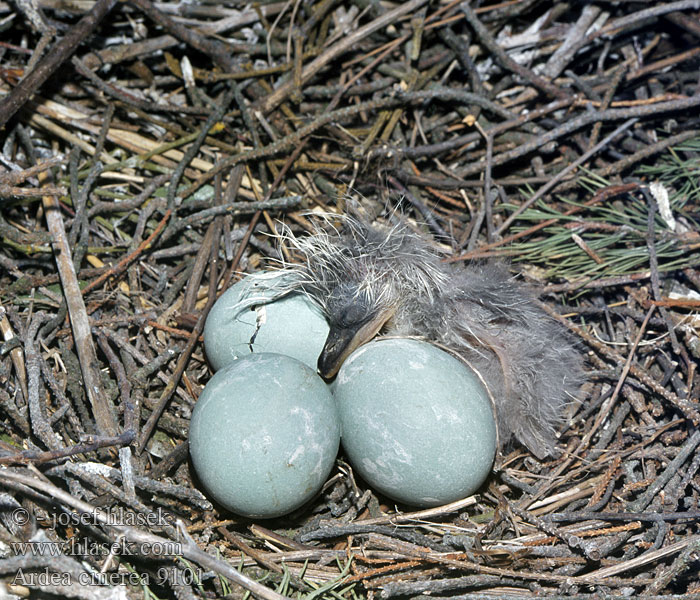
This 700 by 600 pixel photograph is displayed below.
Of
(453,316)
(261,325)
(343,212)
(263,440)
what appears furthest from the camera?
(343,212)

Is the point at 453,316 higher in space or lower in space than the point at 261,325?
lower

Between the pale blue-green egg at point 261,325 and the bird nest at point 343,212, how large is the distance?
13cm

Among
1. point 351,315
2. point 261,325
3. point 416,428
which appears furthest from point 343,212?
point 416,428

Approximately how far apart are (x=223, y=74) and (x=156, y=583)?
181cm

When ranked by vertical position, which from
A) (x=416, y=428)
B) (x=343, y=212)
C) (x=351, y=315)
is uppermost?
(x=343, y=212)

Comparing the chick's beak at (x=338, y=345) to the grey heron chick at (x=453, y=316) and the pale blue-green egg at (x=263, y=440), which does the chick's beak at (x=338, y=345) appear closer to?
the grey heron chick at (x=453, y=316)

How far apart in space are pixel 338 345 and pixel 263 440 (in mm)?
439

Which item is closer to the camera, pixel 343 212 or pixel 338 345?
pixel 338 345

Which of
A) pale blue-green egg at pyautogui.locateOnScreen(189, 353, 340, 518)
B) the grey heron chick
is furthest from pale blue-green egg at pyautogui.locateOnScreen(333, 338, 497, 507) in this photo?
the grey heron chick

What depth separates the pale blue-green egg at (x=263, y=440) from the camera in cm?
166

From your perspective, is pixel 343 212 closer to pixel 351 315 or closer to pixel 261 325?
pixel 351 315

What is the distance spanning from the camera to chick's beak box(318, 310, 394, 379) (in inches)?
77.7

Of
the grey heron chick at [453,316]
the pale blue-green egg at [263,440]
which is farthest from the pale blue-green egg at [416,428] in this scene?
the grey heron chick at [453,316]

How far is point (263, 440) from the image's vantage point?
65.2 inches
